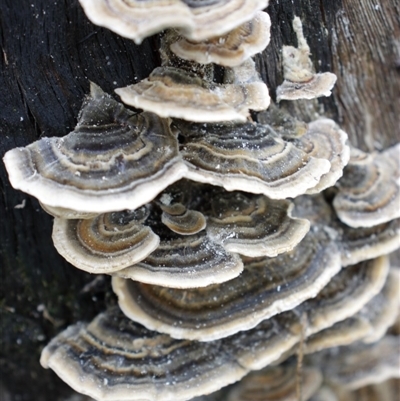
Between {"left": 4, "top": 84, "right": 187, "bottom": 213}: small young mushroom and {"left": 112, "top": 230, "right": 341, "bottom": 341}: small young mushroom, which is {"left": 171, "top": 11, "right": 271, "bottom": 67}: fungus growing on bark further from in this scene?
{"left": 112, "top": 230, "right": 341, "bottom": 341}: small young mushroom

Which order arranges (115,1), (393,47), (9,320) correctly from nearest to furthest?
(115,1)
(393,47)
(9,320)

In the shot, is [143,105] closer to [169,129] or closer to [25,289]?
[169,129]

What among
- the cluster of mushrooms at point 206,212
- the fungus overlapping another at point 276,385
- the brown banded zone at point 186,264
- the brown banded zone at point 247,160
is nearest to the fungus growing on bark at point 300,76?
the cluster of mushrooms at point 206,212

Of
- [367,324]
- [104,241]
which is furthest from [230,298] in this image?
[367,324]

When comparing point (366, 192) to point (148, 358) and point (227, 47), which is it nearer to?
point (227, 47)

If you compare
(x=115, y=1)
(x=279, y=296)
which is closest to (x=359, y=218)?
(x=279, y=296)

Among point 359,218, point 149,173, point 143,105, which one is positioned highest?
point 143,105
